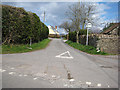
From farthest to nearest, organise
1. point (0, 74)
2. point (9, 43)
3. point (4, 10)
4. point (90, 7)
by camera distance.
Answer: point (90, 7) → point (9, 43) → point (4, 10) → point (0, 74)

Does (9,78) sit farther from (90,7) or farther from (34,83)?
(90,7)

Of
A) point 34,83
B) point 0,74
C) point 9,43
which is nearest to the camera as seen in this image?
point 34,83

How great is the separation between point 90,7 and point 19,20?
1908 cm

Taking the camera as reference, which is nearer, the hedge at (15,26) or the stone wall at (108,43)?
the hedge at (15,26)

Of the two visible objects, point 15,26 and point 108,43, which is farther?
point 108,43

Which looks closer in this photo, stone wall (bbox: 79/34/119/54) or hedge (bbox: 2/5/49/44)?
hedge (bbox: 2/5/49/44)

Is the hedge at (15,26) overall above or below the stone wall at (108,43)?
above

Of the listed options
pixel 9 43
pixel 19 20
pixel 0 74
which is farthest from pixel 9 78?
pixel 19 20

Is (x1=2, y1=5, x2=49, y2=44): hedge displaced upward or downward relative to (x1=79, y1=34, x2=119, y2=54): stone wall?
upward

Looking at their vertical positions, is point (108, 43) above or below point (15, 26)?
below

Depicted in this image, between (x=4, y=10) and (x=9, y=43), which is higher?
(x=4, y=10)

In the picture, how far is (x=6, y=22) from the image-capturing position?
10.9 m

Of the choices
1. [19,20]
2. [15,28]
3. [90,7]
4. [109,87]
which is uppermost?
[90,7]

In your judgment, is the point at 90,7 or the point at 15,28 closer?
the point at 15,28
